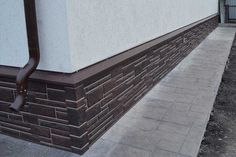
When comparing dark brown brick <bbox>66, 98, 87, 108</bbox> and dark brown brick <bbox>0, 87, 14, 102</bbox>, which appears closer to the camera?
dark brown brick <bbox>66, 98, 87, 108</bbox>

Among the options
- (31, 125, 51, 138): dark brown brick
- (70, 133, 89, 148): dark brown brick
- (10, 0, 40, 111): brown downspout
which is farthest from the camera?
(31, 125, 51, 138): dark brown brick

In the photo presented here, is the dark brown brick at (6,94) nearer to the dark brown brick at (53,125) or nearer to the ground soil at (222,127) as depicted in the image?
the dark brown brick at (53,125)

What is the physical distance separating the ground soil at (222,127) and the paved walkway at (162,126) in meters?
0.10

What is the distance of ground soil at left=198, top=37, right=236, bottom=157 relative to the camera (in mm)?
2586

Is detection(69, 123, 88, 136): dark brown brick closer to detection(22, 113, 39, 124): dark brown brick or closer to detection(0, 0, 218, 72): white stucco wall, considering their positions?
detection(22, 113, 39, 124): dark brown brick

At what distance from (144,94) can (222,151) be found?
55.1 inches

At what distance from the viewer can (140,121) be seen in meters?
3.01

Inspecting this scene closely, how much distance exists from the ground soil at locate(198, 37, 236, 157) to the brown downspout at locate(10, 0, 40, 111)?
1.62 meters

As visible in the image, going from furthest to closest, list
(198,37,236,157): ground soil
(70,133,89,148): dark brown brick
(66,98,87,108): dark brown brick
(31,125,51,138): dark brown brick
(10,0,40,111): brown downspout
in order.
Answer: (198,37,236,157): ground soil < (31,125,51,138): dark brown brick < (70,133,89,148): dark brown brick < (66,98,87,108): dark brown brick < (10,0,40,111): brown downspout

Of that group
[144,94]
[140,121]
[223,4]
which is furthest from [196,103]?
[223,4]

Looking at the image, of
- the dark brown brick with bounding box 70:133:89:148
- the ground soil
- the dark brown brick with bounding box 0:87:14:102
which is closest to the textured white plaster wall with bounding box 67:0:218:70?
the dark brown brick with bounding box 70:133:89:148

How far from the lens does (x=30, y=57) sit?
223cm

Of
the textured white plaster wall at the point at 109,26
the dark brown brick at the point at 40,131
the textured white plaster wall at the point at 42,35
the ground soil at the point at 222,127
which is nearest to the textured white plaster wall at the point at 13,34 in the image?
the textured white plaster wall at the point at 42,35

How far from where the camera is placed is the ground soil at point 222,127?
8.48 ft
